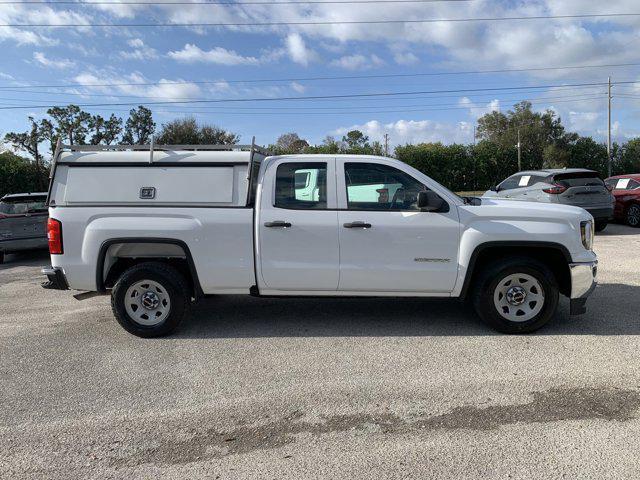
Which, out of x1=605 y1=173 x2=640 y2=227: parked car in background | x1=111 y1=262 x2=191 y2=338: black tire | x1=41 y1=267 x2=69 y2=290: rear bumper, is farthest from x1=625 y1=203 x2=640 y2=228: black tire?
x1=41 y1=267 x2=69 y2=290: rear bumper

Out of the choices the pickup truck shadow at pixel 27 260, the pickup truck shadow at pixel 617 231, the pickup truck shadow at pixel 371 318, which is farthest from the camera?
the pickup truck shadow at pixel 617 231

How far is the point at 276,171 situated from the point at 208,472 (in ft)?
10.5

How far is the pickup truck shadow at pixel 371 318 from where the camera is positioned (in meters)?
5.43

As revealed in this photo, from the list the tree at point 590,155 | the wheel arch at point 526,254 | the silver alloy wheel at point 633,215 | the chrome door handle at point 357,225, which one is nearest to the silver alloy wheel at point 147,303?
the chrome door handle at point 357,225

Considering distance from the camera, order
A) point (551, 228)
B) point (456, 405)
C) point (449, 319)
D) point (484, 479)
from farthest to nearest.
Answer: point (449, 319) < point (551, 228) < point (456, 405) < point (484, 479)

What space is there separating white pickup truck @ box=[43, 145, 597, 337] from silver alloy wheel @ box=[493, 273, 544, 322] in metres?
0.01

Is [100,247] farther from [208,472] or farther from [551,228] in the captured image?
[551,228]

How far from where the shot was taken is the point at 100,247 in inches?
207

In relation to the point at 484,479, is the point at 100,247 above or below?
above

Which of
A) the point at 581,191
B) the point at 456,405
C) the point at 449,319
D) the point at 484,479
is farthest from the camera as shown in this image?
the point at 581,191

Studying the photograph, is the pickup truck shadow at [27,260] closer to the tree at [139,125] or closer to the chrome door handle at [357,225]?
the chrome door handle at [357,225]

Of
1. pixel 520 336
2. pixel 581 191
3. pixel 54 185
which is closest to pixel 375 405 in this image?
pixel 520 336

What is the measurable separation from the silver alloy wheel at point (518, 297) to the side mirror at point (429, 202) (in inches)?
40.7

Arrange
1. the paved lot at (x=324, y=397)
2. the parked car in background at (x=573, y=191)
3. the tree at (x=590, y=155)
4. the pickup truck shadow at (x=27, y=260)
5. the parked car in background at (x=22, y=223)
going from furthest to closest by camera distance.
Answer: the tree at (x=590, y=155) < the parked car in background at (x=573, y=191) < the pickup truck shadow at (x=27, y=260) < the parked car in background at (x=22, y=223) < the paved lot at (x=324, y=397)
